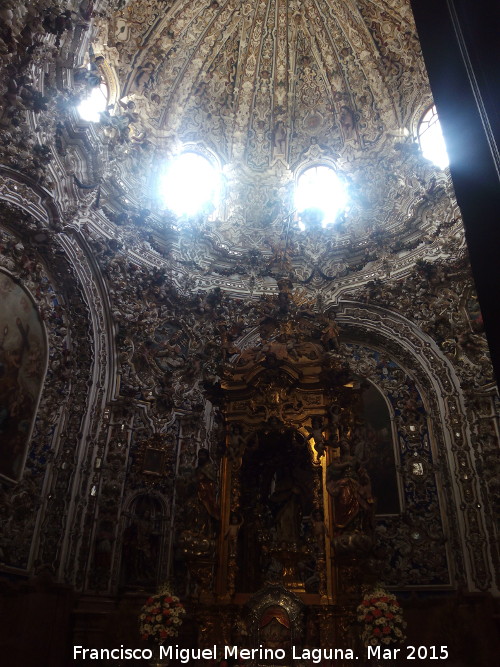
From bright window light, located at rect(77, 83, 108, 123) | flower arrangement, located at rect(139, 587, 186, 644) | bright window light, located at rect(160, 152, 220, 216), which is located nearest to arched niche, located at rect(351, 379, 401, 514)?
flower arrangement, located at rect(139, 587, 186, 644)

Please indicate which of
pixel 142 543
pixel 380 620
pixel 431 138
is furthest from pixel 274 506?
pixel 431 138

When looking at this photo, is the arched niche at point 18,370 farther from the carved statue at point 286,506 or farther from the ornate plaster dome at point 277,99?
the carved statue at point 286,506

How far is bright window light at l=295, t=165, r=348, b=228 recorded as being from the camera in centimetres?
1505

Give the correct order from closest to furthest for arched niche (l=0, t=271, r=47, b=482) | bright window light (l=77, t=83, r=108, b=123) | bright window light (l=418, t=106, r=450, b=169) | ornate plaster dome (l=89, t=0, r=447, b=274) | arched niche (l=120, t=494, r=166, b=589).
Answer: arched niche (l=0, t=271, r=47, b=482)
arched niche (l=120, t=494, r=166, b=589)
bright window light (l=77, t=83, r=108, b=123)
bright window light (l=418, t=106, r=450, b=169)
ornate plaster dome (l=89, t=0, r=447, b=274)

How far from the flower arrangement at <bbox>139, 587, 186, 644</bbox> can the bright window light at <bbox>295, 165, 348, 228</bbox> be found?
10276 millimetres

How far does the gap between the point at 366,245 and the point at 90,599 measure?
9931 mm

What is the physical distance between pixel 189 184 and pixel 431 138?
679 cm

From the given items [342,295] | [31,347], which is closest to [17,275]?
[31,347]

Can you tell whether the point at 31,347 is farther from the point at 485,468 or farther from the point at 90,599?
the point at 485,468

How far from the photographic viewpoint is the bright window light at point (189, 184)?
14.3 meters

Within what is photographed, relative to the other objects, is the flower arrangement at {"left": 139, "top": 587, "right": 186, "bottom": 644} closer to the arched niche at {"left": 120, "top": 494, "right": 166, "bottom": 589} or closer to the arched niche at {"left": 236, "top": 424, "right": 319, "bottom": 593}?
the arched niche at {"left": 236, "top": 424, "right": 319, "bottom": 593}

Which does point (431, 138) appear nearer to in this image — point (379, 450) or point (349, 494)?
point (379, 450)

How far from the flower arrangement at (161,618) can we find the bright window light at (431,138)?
11745mm

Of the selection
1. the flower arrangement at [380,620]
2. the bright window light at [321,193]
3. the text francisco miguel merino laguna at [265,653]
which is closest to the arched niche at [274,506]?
the text francisco miguel merino laguna at [265,653]
